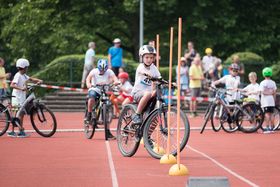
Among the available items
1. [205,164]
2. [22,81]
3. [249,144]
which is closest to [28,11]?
[22,81]

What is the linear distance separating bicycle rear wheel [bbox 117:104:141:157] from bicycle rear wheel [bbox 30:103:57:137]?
177 inches

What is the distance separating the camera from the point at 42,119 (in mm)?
20406

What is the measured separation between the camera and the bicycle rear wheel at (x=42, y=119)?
66.6 ft

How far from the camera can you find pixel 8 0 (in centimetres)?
4728

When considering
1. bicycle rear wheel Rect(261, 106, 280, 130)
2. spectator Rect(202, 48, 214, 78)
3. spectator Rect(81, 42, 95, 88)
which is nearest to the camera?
bicycle rear wheel Rect(261, 106, 280, 130)

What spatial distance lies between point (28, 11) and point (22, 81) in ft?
80.1

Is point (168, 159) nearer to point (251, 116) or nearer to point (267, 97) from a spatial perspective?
point (251, 116)

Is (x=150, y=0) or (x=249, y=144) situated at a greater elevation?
(x=150, y=0)

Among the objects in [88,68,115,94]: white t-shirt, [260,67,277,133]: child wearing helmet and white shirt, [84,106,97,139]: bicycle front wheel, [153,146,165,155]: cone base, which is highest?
[88,68,115,94]: white t-shirt

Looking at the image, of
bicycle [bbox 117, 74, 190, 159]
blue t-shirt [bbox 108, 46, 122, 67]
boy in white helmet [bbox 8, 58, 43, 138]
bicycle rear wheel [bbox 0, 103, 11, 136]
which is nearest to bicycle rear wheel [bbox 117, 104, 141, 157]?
bicycle [bbox 117, 74, 190, 159]

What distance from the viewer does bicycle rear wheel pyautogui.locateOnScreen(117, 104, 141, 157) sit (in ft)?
51.1

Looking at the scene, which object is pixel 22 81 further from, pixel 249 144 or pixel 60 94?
pixel 60 94

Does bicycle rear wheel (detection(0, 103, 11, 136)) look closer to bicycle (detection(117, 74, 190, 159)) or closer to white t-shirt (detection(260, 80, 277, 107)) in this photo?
bicycle (detection(117, 74, 190, 159))

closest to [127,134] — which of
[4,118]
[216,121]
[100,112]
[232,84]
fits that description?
[100,112]
